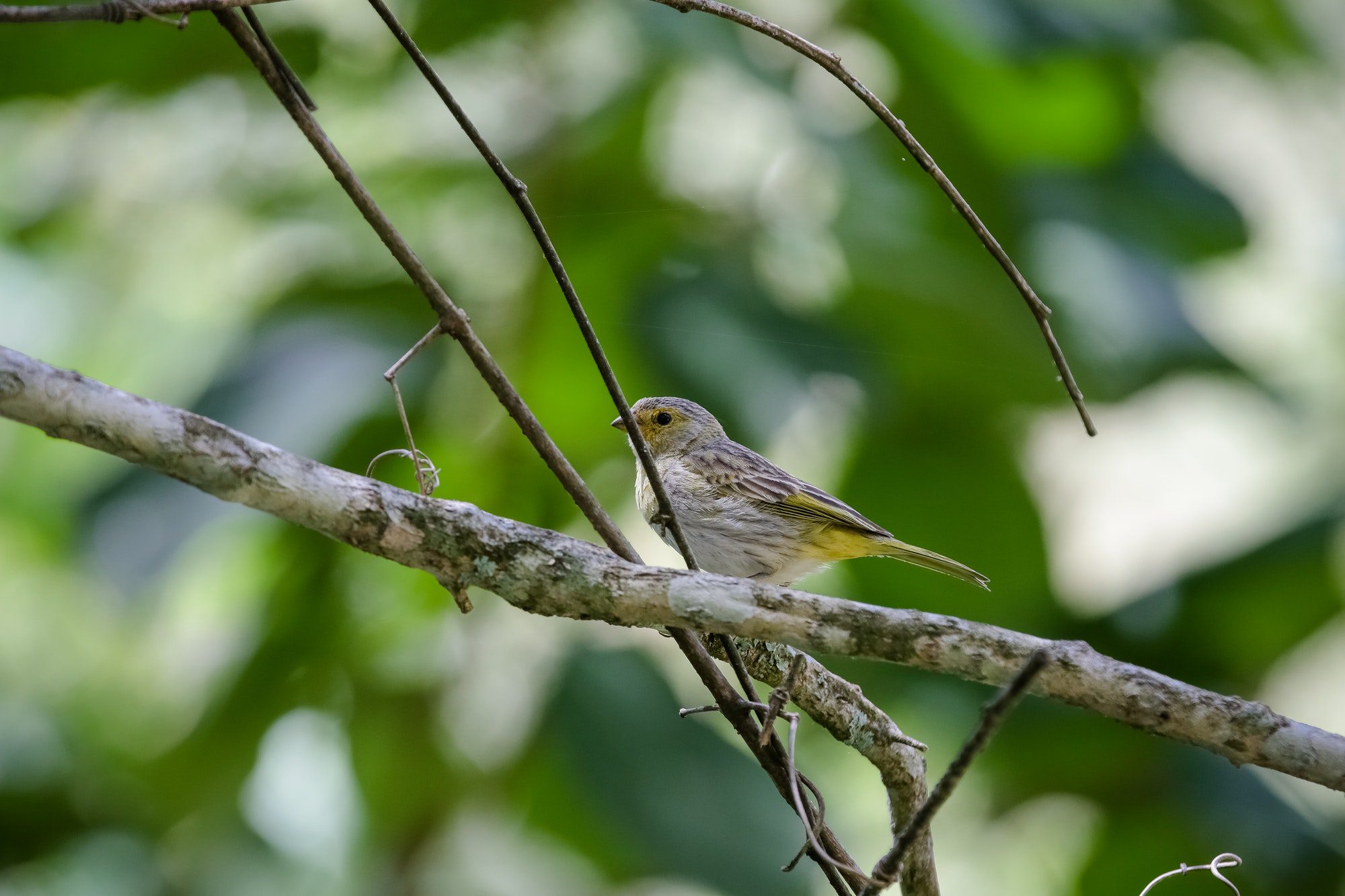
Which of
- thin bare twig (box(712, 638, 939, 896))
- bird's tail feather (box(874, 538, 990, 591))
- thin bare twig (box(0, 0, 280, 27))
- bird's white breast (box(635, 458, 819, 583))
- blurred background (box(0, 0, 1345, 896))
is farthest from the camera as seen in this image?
blurred background (box(0, 0, 1345, 896))

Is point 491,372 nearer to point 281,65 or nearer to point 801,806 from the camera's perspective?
point 281,65

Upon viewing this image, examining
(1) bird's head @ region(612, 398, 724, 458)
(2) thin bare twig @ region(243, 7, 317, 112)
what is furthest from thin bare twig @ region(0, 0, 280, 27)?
(1) bird's head @ region(612, 398, 724, 458)

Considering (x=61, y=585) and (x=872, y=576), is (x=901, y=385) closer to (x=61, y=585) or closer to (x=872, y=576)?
(x=872, y=576)

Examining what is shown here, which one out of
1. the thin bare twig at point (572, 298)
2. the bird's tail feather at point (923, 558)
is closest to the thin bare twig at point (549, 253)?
the thin bare twig at point (572, 298)

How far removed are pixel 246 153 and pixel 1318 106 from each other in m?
5.01

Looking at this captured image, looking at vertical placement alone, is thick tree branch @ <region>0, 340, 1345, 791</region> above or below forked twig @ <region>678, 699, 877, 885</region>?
above

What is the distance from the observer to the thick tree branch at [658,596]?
1587 millimetres

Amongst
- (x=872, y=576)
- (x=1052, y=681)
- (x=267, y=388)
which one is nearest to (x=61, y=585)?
(x=267, y=388)

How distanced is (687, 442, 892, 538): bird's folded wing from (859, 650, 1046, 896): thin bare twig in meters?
Result: 2.06

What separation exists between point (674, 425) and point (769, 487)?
0.43 m

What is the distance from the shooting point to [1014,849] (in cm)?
614

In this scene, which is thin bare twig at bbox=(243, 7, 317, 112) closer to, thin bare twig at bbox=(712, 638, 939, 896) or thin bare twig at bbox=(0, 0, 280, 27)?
thin bare twig at bbox=(0, 0, 280, 27)

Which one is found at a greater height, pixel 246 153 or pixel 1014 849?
pixel 246 153

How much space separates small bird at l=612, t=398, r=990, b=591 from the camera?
3.75 m
